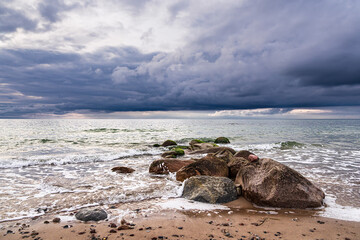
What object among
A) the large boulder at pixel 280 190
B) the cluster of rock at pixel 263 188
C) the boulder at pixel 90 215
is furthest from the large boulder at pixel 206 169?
the boulder at pixel 90 215

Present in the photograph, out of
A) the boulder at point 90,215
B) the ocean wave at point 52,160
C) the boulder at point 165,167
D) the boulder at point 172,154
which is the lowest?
the boulder at point 172,154

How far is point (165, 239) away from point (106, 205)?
9.21 ft

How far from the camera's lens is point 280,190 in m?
6.03

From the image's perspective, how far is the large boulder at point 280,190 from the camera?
19.5 ft

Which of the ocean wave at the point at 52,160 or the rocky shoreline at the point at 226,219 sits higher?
the rocky shoreline at the point at 226,219

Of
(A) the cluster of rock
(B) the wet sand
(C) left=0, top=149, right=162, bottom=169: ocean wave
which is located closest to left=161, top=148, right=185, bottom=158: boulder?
(C) left=0, top=149, right=162, bottom=169: ocean wave

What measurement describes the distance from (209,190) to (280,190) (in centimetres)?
201

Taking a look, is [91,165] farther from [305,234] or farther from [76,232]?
[305,234]

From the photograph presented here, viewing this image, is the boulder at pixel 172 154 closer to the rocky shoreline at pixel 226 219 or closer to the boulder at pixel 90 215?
the rocky shoreline at pixel 226 219

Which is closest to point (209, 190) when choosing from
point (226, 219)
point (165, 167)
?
point (226, 219)

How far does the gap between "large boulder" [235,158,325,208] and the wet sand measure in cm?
46

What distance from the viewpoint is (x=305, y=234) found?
4430 millimetres

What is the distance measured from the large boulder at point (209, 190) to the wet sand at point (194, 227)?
837 millimetres

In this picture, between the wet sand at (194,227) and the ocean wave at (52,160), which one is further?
the ocean wave at (52,160)
